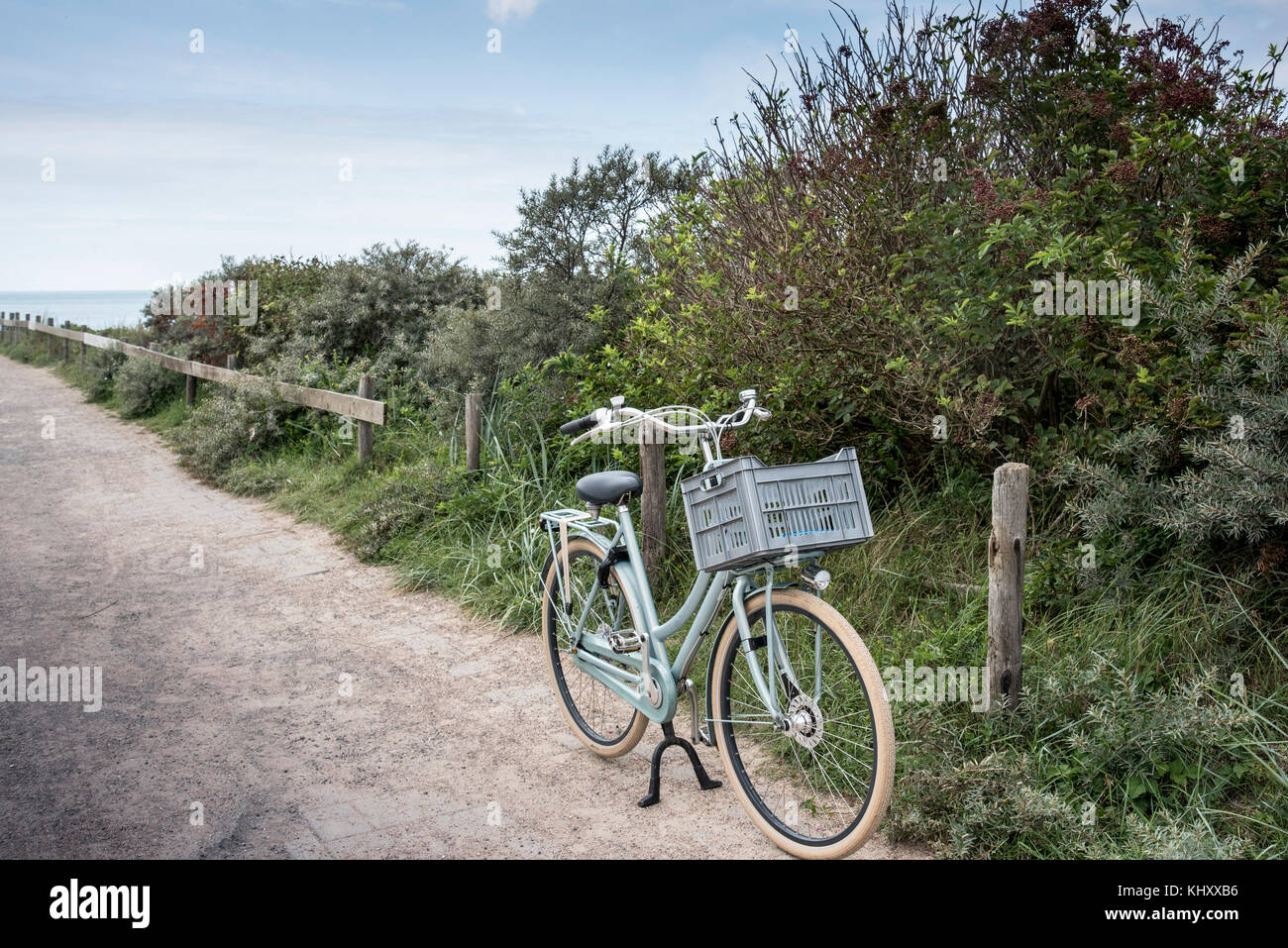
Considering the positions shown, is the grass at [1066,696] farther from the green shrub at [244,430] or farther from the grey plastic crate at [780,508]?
the green shrub at [244,430]

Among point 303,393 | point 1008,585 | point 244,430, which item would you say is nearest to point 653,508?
point 1008,585

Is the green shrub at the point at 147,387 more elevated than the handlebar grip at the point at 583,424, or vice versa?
the green shrub at the point at 147,387

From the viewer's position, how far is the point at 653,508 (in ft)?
20.2

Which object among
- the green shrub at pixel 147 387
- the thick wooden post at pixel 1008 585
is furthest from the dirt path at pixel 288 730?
the green shrub at pixel 147 387

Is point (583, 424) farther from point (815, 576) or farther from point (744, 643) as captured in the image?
point (815, 576)

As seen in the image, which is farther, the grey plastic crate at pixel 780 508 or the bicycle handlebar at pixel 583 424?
the bicycle handlebar at pixel 583 424

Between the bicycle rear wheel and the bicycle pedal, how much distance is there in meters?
0.09

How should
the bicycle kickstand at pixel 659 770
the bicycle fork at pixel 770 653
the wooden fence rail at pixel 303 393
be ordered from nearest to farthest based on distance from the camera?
the bicycle fork at pixel 770 653 < the bicycle kickstand at pixel 659 770 < the wooden fence rail at pixel 303 393

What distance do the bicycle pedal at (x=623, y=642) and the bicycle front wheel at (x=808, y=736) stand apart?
53 centimetres

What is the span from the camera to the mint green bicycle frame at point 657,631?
346cm

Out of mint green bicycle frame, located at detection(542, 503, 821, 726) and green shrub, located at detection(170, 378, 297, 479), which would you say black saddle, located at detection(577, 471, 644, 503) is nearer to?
mint green bicycle frame, located at detection(542, 503, 821, 726)

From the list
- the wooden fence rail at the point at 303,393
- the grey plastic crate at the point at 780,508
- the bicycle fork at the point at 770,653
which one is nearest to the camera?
the grey plastic crate at the point at 780,508

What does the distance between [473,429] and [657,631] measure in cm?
458

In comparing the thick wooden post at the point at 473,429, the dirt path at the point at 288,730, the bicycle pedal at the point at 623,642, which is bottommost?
the dirt path at the point at 288,730
